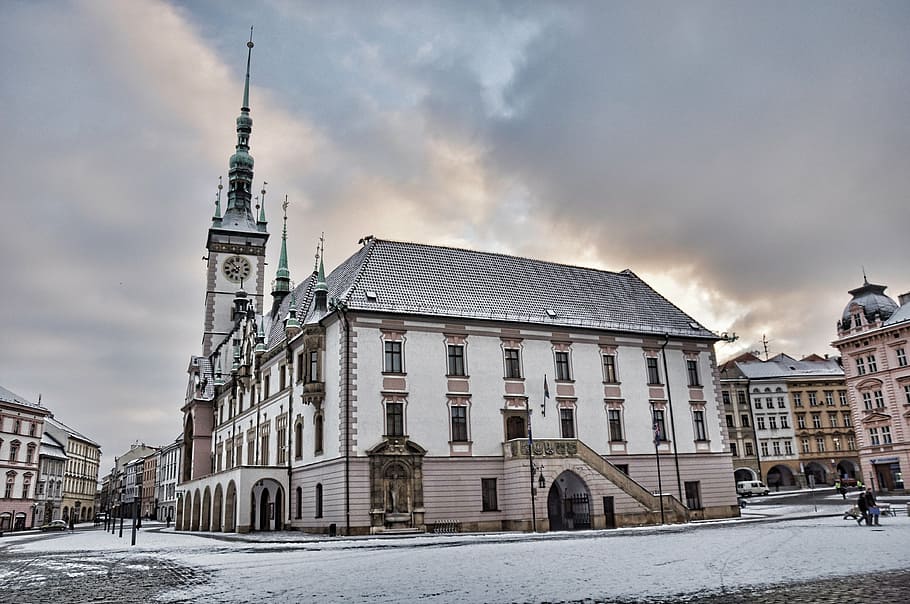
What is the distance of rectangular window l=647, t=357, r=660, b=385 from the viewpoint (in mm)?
45031

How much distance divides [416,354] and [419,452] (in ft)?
16.6

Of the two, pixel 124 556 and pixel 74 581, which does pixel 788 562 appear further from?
pixel 124 556

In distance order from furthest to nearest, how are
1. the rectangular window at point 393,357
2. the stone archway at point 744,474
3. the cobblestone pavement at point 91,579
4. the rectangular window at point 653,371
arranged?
the stone archway at point 744,474, the rectangular window at point 653,371, the rectangular window at point 393,357, the cobblestone pavement at point 91,579

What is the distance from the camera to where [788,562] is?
16531 millimetres

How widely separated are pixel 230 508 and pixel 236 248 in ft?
135

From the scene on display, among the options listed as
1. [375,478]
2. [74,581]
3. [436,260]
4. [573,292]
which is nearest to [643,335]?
[573,292]

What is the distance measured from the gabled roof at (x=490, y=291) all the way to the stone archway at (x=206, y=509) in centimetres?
1038

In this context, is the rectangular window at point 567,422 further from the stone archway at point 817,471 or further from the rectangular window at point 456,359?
the stone archway at point 817,471

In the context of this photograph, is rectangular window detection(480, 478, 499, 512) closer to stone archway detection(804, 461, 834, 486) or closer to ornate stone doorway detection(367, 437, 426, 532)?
ornate stone doorway detection(367, 437, 426, 532)

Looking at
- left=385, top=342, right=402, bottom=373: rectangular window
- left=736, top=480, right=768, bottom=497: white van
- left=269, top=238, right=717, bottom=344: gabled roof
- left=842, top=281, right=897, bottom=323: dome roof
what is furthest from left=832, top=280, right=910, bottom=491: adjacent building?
left=385, top=342, right=402, bottom=373: rectangular window

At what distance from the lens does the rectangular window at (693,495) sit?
143 ft

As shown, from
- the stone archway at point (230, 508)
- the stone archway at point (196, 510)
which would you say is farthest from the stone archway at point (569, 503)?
the stone archway at point (196, 510)

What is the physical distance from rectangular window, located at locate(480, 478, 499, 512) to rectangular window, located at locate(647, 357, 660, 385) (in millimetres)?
12677

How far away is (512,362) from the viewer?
41.2m
